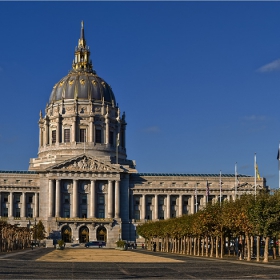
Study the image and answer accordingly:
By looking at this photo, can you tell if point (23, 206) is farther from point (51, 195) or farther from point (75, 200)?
point (75, 200)

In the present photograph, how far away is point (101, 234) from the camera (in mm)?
194500

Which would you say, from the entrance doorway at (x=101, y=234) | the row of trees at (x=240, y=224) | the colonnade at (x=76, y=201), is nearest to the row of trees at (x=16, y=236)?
the colonnade at (x=76, y=201)

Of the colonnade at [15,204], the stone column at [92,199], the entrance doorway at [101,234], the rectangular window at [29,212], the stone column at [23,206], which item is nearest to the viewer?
the entrance doorway at [101,234]

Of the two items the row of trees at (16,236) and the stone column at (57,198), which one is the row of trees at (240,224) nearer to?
the row of trees at (16,236)

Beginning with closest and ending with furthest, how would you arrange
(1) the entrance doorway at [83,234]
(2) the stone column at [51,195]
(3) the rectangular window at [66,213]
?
(1) the entrance doorway at [83,234] → (2) the stone column at [51,195] → (3) the rectangular window at [66,213]

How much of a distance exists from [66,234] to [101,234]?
10036 mm

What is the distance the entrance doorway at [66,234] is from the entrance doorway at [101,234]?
8013mm

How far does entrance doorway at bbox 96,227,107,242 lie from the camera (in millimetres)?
194000

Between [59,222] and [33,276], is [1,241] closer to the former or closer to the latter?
[59,222]

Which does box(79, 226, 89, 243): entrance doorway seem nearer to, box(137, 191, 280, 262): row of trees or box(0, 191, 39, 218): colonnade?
box(0, 191, 39, 218): colonnade

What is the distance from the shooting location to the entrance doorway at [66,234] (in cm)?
19062

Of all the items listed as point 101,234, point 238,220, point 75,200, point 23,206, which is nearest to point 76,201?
point 75,200

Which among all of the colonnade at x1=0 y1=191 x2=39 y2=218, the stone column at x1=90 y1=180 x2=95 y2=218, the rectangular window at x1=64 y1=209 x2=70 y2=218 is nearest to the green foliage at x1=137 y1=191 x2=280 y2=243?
the stone column at x1=90 y1=180 x2=95 y2=218

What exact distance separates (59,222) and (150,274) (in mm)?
145571
